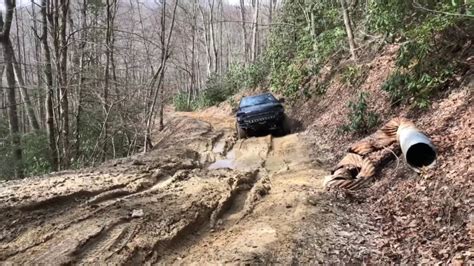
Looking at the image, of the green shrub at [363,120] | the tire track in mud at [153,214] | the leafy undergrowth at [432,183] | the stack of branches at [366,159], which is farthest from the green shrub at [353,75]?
the stack of branches at [366,159]

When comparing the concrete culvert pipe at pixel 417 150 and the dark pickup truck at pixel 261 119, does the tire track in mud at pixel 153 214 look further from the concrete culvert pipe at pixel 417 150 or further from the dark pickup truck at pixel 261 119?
the dark pickup truck at pixel 261 119

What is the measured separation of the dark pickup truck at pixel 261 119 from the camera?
1399 cm

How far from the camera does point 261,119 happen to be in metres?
14.0

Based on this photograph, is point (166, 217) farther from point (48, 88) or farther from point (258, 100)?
point (258, 100)

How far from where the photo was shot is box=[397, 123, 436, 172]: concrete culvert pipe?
635 cm

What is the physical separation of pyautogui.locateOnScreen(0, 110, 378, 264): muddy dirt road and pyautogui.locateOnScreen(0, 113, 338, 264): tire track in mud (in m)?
0.01

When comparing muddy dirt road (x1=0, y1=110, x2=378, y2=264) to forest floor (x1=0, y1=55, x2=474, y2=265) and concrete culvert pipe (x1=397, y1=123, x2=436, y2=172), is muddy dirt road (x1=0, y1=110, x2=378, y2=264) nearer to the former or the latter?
forest floor (x1=0, y1=55, x2=474, y2=265)

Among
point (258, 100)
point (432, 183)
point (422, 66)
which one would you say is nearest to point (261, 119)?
point (258, 100)

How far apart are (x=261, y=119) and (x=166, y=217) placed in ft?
28.0

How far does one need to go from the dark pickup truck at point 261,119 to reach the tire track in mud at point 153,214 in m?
4.58

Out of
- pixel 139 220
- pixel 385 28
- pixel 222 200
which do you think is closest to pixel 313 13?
pixel 385 28

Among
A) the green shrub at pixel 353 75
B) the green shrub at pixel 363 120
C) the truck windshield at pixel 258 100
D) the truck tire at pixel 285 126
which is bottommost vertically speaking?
the truck tire at pixel 285 126

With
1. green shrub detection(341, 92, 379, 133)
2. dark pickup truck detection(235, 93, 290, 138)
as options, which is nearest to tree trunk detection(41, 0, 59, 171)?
dark pickup truck detection(235, 93, 290, 138)

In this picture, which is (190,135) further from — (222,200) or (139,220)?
(139,220)
